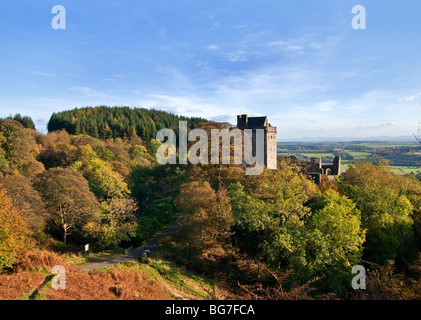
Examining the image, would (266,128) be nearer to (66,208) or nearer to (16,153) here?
(66,208)

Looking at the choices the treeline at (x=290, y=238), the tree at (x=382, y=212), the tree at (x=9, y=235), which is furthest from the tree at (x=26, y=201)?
the tree at (x=382, y=212)

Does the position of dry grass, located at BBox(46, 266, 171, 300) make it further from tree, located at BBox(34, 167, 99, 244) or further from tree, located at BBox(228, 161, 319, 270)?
tree, located at BBox(34, 167, 99, 244)

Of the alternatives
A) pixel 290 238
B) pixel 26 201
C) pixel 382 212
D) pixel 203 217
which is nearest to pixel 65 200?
pixel 26 201

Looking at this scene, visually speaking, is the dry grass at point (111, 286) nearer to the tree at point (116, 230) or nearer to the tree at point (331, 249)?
the tree at point (116, 230)

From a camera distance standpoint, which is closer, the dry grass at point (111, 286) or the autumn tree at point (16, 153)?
the dry grass at point (111, 286)

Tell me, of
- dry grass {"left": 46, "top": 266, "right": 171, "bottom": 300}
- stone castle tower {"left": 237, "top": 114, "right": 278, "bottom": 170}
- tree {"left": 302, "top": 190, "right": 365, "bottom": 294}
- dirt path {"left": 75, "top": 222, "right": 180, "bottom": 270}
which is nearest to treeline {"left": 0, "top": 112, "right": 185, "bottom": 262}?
dirt path {"left": 75, "top": 222, "right": 180, "bottom": 270}
